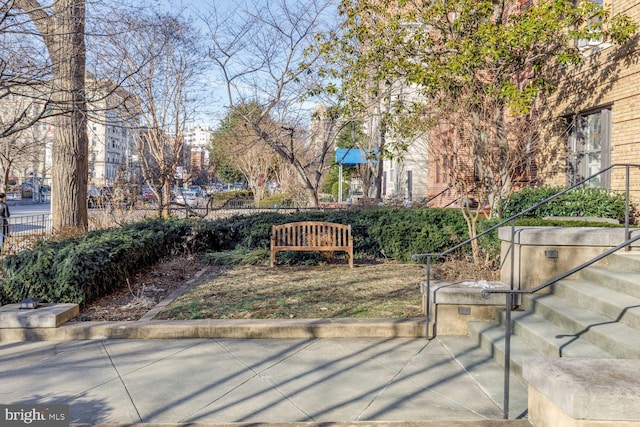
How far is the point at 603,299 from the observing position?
5305mm

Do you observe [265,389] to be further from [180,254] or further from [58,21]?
[58,21]

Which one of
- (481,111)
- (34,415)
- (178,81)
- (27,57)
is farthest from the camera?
(178,81)

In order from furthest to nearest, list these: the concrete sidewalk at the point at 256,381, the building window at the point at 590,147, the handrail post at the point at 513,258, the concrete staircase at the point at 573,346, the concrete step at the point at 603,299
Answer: the building window at the point at 590,147, the handrail post at the point at 513,258, the concrete step at the point at 603,299, the concrete sidewalk at the point at 256,381, the concrete staircase at the point at 573,346

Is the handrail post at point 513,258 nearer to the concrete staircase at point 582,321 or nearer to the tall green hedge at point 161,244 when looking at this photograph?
the concrete staircase at point 582,321

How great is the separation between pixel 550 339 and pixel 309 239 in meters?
6.23

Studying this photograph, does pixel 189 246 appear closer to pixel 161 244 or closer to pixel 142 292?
pixel 161 244

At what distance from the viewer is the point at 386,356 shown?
18.4 feet

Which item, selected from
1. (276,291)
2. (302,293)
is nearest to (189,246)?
(276,291)

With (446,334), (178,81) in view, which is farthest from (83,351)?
(178,81)

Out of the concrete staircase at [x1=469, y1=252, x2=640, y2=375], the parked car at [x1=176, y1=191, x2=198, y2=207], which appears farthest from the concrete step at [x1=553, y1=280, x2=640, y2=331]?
the parked car at [x1=176, y1=191, x2=198, y2=207]

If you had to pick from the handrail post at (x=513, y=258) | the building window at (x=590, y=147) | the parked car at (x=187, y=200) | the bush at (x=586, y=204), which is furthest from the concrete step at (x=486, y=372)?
the parked car at (x=187, y=200)

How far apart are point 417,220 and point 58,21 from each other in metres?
8.15

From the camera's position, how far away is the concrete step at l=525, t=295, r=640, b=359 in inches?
→ 171

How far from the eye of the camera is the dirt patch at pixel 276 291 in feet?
23.3
